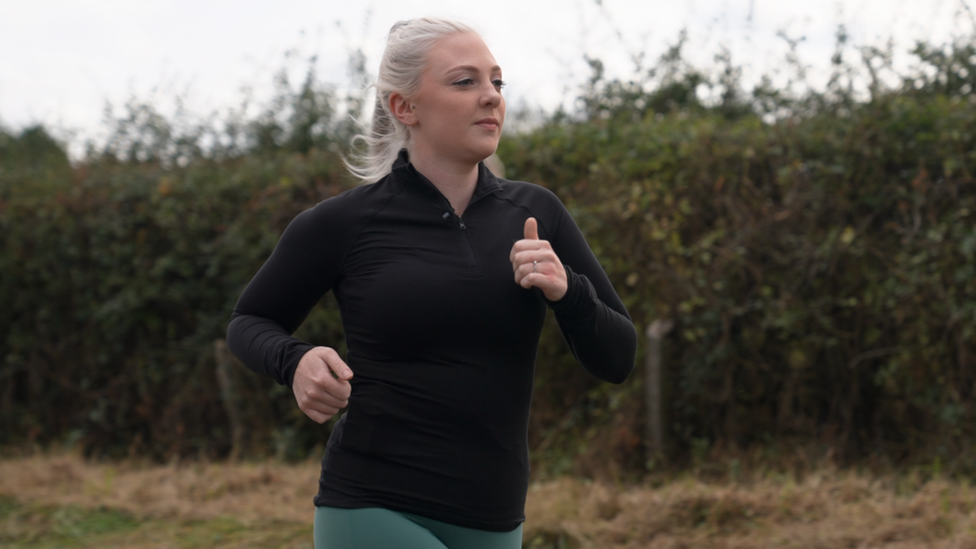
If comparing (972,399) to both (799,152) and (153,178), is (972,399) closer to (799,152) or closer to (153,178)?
(799,152)

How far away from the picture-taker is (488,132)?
6.70 feet

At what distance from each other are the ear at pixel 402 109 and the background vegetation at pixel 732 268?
3.48 m

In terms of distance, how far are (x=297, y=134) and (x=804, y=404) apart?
19.3 ft

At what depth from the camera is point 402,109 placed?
2.14 m

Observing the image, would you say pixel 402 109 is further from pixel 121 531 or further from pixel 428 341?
pixel 121 531

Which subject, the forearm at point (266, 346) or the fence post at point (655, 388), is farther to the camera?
the fence post at point (655, 388)

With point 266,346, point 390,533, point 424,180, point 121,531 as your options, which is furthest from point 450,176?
point 121,531

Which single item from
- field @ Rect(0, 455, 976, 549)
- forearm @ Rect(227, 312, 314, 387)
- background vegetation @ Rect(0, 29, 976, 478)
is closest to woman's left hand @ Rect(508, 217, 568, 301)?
forearm @ Rect(227, 312, 314, 387)

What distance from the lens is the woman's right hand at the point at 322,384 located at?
1825 mm

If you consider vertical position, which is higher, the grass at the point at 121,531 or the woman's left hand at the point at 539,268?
the woman's left hand at the point at 539,268

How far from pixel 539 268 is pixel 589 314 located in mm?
199

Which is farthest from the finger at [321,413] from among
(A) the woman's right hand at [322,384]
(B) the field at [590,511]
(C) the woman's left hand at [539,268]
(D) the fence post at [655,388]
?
(D) the fence post at [655,388]

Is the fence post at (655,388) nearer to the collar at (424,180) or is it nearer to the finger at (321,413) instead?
the collar at (424,180)

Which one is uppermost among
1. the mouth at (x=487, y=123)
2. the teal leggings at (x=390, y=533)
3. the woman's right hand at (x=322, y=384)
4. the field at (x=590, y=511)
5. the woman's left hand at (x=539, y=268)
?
the mouth at (x=487, y=123)
